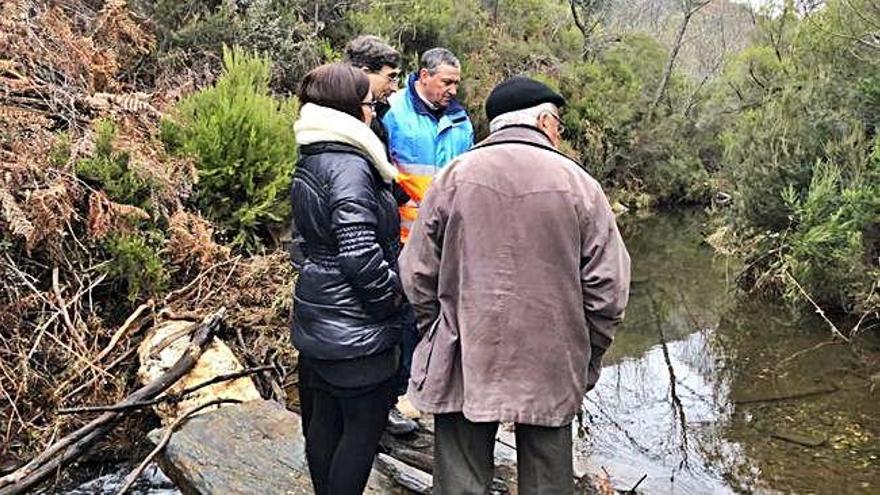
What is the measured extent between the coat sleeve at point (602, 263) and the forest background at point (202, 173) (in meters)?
3.10

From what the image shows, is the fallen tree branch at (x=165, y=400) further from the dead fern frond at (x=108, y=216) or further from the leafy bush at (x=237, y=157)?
the leafy bush at (x=237, y=157)

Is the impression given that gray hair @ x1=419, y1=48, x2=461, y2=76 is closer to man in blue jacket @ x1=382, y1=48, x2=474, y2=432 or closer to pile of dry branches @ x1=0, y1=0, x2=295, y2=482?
man in blue jacket @ x1=382, y1=48, x2=474, y2=432

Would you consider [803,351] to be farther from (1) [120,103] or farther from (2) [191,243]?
(1) [120,103]

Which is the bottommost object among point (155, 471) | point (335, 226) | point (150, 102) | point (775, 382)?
point (775, 382)

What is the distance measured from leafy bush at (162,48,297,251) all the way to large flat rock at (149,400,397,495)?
240 centimetres

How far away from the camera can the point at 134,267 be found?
202 inches

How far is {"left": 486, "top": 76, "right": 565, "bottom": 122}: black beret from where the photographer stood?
2453 millimetres

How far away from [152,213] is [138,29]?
125 inches

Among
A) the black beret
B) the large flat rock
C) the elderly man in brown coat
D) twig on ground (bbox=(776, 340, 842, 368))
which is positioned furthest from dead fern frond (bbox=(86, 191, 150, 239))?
twig on ground (bbox=(776, 340, 842, 368))

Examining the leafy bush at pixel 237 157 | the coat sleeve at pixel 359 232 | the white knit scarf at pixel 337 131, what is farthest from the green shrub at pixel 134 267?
the coat sleeve at pixel 359 232

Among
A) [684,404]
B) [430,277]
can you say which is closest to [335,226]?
[430,277]

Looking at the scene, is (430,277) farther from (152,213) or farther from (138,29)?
(138,29)

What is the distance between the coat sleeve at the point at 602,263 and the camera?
235cm

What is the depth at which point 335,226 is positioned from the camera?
8.29 ft
